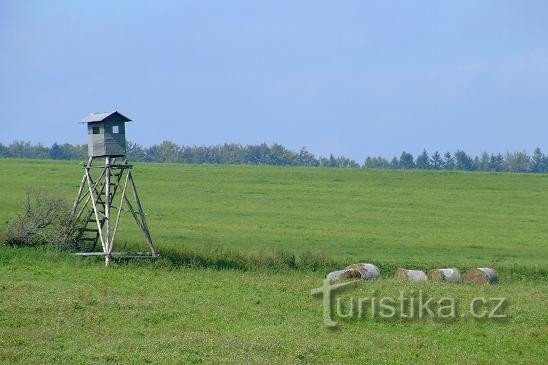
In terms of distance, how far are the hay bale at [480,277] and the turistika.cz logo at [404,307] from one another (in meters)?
5.27

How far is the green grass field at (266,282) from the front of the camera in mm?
19891

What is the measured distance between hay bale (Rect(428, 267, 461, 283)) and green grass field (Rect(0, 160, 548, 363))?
149 centimetres

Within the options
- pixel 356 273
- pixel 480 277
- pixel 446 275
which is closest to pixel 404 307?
pixel 356 273

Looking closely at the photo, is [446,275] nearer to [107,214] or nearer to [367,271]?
[367,271]

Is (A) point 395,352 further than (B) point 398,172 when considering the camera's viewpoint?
No

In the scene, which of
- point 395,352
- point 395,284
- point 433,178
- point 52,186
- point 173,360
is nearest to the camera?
point 173,360

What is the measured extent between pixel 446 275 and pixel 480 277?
→ 1030 millimetres

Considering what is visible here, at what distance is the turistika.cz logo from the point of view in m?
23.7

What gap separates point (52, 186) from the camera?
→ 196 ft

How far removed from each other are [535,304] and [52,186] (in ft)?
128

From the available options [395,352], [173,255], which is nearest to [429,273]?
[173,255]

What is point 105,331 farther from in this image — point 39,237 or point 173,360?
point 39,237

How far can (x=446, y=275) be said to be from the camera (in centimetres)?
3169

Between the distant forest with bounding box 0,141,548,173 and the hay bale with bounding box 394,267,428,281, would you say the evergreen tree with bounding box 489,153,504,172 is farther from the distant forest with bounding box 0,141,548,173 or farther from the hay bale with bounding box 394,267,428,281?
the hay bale with bounding box 394,267,428,281
